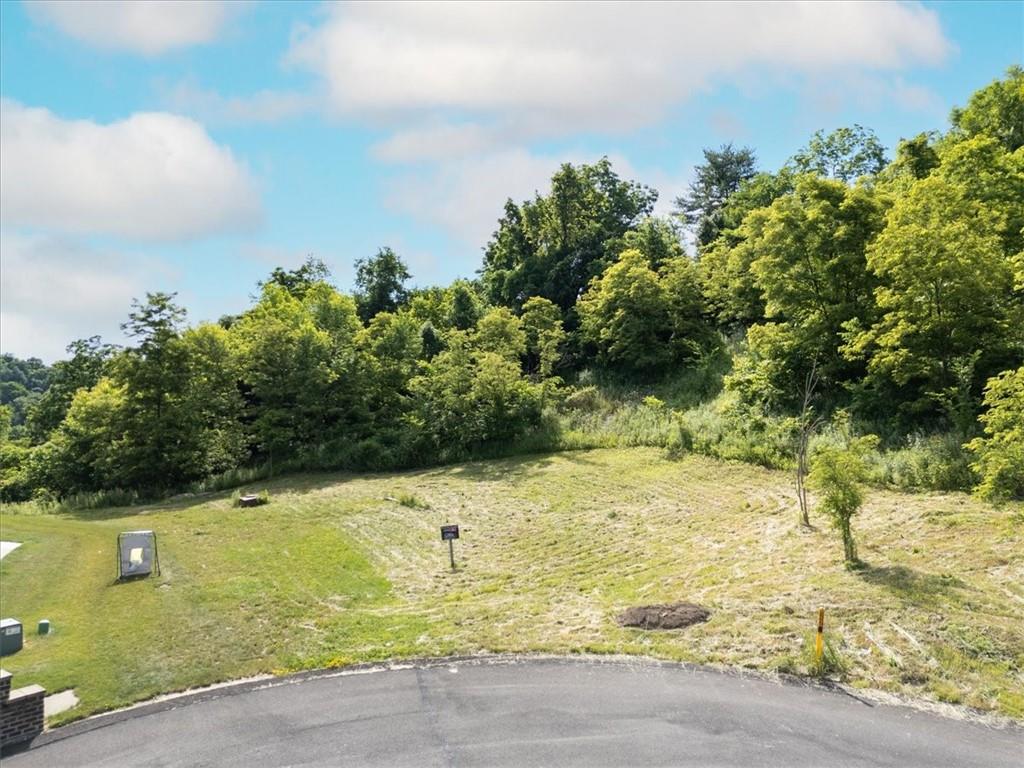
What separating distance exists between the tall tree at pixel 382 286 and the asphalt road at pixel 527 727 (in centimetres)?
4861

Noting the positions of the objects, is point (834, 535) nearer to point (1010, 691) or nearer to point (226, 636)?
point (1010, 691)

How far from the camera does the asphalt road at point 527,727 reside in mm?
9023

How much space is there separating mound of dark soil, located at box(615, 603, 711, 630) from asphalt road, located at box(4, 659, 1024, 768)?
65.8 inches

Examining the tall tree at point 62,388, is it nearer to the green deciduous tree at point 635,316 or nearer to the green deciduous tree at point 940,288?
the green deciduous tree at point 635,316

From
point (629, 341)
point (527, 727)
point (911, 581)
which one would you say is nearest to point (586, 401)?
point (629, 341)

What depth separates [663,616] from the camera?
13484mm

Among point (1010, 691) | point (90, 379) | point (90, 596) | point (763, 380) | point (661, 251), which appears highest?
→ point (661, 251)

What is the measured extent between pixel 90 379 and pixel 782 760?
54.7 m

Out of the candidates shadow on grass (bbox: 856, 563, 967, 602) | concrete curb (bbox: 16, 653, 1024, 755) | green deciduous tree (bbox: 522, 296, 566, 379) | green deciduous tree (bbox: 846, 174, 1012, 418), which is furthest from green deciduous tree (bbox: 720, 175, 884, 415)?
concrete curb (bbox: 16, 653, 1024, 755)

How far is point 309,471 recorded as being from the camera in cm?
3459

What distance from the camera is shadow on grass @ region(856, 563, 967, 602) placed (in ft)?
43.7

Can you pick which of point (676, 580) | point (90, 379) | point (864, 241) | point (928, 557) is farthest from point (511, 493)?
point (90, 379)

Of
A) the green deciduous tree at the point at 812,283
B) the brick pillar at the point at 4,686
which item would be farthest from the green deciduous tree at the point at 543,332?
the brick pillar at the point at 4,686

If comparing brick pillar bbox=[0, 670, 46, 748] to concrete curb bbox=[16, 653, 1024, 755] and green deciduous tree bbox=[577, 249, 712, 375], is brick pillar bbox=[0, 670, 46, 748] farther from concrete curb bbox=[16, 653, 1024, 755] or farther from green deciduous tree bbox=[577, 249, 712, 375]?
green deciduous tree bbox=[577, 249, 712, 375]
